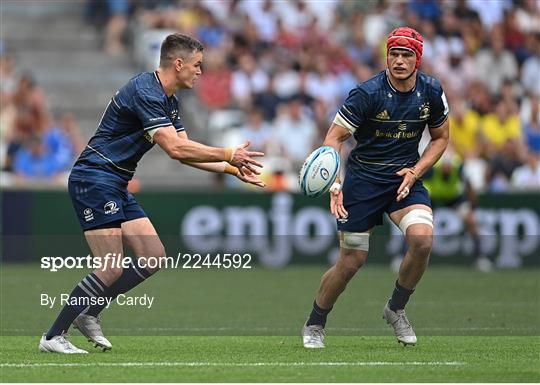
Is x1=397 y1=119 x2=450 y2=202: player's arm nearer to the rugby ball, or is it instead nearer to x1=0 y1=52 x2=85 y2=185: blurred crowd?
the rugby ball

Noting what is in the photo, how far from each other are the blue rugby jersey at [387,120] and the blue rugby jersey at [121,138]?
1.55 meters

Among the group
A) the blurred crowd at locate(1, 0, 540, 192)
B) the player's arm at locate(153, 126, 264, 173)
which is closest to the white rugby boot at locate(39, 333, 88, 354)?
the player's arm at locate(153, 126, 264, 173)

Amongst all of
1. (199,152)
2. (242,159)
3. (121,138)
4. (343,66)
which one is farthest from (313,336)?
(343,66)

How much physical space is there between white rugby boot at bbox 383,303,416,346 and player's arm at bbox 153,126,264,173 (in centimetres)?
194

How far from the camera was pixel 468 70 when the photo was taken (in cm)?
2623

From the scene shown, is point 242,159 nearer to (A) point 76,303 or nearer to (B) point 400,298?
(A) point 76,303

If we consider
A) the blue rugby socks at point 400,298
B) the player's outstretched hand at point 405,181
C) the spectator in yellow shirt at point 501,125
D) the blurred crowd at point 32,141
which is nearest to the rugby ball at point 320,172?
the player's outstretched hand at point 405,181

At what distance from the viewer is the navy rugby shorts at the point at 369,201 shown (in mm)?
11328

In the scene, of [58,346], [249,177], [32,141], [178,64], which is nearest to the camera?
[249,177]

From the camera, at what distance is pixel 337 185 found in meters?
11.1

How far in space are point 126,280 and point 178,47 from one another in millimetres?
1888

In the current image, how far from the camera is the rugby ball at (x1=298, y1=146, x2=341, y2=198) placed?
1104 centimetres

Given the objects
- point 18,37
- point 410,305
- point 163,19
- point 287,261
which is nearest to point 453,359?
point 410,305

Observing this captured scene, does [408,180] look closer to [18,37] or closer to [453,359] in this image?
[453,359]
